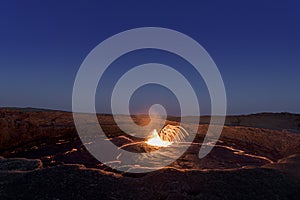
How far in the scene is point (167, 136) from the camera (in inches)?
459

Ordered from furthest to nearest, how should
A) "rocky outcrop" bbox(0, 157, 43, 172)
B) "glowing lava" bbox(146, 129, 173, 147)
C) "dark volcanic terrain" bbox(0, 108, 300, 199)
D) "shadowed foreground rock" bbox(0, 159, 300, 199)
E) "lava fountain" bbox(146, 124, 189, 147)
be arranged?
"lava fountain" bbox(146, 124, 189, 147), "glowing lava" bbox(146, 129, 173, 147), "rocky outcrop" bbox(0, 157, 43, 172), "dark volcanic terrain" bbox(0, 108, 300, 199), "shadowed foreground rock" bbox(0, 159, 300, 199)

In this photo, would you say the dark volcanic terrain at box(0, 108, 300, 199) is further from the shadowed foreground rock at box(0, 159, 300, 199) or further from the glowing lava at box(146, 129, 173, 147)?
the glowing lava at box(146, 129, 173, 147)

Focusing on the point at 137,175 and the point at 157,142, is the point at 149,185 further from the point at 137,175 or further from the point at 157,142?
the point at 157,142

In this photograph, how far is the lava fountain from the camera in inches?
412

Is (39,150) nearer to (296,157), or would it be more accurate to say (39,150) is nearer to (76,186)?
(76,186)

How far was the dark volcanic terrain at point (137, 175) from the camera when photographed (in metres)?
5.18

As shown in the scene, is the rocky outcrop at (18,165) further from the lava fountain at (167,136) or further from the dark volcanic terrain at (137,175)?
the lava fountain at (167,136)

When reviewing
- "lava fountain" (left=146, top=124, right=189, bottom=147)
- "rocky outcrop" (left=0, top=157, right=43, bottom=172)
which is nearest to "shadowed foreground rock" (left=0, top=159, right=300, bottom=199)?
"rocky outcrop" (left=0, top=157, right=43, bottom=172)

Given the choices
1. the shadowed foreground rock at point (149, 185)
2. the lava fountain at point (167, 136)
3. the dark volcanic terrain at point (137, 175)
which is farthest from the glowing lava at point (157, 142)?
the shadowed foreground rock at point (149, 185)

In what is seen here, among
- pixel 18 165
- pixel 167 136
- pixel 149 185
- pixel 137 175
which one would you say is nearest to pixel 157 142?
pixel 167 136

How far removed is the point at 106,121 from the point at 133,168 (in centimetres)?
668

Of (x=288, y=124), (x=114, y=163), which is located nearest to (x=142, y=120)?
(x=114, y=163)

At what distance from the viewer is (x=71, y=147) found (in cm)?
952

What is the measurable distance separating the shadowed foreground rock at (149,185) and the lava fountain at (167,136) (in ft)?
14.2
